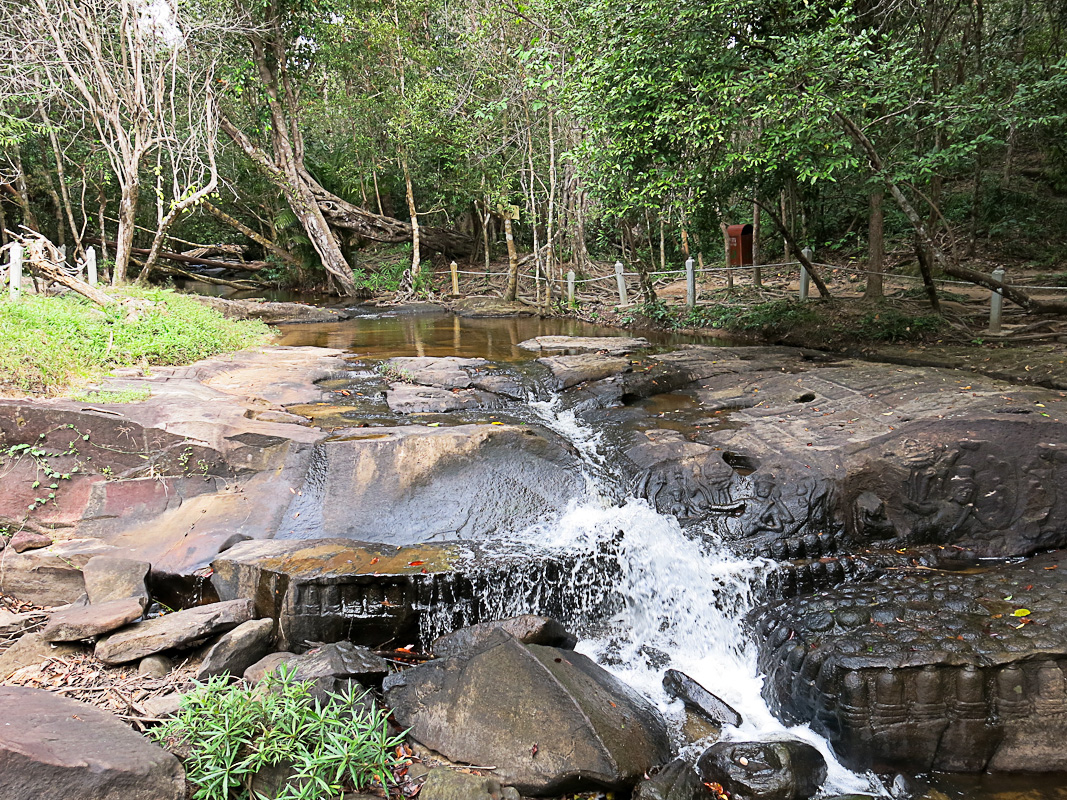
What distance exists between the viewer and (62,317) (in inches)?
329

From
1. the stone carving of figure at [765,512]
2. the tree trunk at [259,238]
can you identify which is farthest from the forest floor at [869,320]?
the tree trunk at [259,238]

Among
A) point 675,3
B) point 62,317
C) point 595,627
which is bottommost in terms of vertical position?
point 595,627

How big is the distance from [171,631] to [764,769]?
138 inches

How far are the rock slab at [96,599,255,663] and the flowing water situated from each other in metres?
1.69

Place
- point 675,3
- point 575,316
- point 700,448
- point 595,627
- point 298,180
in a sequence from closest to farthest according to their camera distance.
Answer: point 595,627
point 700,448
point 675,3
point 575,316
point 298,180

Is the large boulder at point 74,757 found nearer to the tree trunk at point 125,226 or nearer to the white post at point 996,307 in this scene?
the white post at point 996,307

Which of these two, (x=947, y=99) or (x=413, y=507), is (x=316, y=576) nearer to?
(x=413, y=507)

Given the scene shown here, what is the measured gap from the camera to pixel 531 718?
364 cm

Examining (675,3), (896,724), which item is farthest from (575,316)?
(896,724)

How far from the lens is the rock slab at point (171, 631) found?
400cm

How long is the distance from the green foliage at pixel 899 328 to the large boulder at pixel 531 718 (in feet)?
28.9

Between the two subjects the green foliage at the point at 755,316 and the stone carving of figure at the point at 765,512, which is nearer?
the stone carving of figure at the point at 765,512

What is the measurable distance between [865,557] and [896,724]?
162cm

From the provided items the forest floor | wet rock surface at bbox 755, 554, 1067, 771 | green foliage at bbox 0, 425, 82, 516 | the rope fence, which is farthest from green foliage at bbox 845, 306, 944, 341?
green foliage at bbox 0, 425, 82, 516
